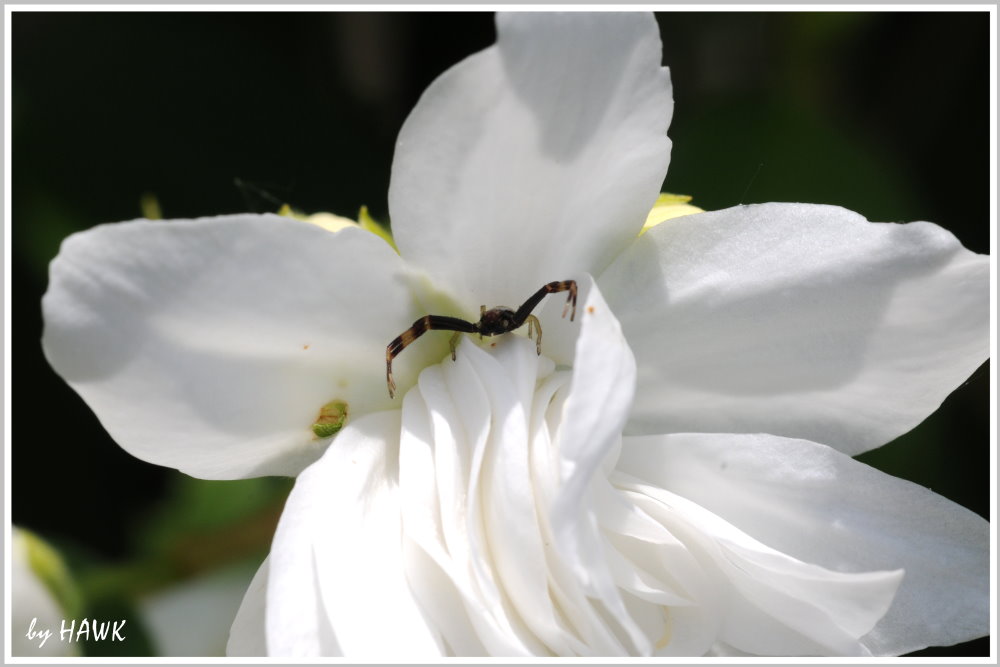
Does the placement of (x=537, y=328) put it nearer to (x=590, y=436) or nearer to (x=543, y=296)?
(x=543, y=296)

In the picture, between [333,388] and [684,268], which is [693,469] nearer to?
Answer: [684,268]

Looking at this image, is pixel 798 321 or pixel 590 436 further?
pixel 798 321

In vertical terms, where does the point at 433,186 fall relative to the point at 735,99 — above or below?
above

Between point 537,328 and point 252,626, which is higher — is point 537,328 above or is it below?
above

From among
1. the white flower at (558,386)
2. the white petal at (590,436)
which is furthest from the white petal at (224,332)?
the white petal at (590,436)

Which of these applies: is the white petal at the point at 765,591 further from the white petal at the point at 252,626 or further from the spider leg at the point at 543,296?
the white petal at the point at 252,626

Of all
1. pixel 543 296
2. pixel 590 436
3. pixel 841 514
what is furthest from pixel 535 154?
pixel 841 514

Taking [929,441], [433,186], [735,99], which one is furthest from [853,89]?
[433,186]

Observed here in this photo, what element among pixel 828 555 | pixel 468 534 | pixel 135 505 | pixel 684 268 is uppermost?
pixel 684 268
